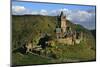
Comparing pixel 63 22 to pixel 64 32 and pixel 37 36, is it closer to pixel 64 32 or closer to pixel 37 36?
pixel 64 32

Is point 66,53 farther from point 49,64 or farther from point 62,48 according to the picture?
point 49,64

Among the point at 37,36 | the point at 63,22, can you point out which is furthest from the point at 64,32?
the point at 37,36

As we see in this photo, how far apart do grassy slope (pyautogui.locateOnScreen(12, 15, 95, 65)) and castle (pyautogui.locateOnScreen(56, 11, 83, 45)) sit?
2.3 inches

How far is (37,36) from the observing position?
2.72m

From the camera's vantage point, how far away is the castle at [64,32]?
2.83 m

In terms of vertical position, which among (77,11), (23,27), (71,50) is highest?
(77,11)

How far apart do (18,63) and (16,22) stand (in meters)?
0.52

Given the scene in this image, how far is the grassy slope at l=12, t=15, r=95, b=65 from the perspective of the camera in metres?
2.62

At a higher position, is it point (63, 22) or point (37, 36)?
point (63, 22)

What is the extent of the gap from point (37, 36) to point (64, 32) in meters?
0.39

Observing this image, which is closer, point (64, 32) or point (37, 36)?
point (37, 36)

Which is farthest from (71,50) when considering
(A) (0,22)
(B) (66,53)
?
(A) (0,22)

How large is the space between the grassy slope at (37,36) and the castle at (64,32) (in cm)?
6

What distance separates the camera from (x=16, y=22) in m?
2.62
